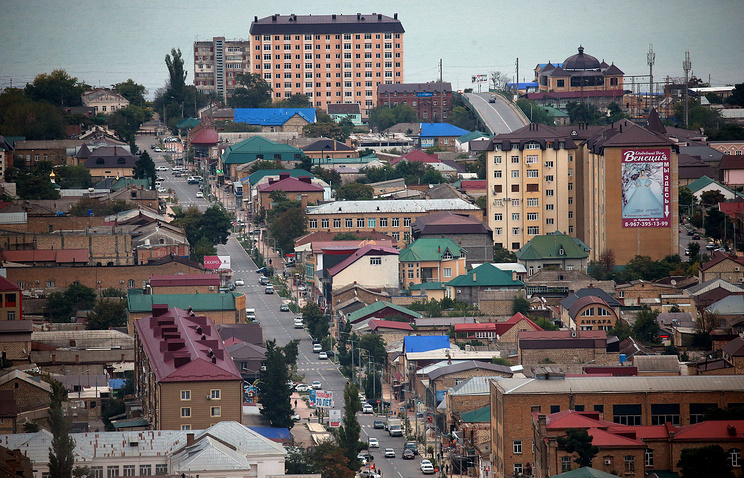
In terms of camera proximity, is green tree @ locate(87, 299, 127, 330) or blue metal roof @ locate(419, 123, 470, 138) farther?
blue metal roof @ locate(419, 123, 470, 138)

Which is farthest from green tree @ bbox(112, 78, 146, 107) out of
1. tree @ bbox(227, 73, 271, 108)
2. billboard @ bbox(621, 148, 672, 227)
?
billboard @ bbox(621, 148, 672, 227)

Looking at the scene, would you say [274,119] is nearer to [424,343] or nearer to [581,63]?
[581,63]

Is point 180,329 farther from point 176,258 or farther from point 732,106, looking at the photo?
point 732,106

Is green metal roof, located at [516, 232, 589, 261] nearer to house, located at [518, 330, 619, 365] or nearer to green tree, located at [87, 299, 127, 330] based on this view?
house, located at [518, 330, 619, 365]

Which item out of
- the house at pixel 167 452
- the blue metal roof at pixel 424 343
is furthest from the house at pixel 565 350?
the house at pixel 167 452

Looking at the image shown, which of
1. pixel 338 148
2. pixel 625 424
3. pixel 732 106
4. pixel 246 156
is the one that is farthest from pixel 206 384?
pixel 732 106

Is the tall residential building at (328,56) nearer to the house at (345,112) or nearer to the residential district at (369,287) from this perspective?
the house at (345,112)
